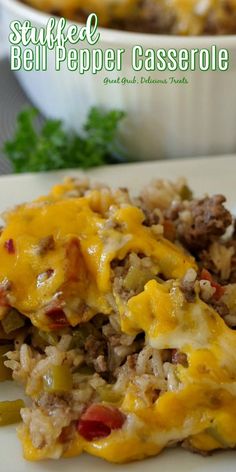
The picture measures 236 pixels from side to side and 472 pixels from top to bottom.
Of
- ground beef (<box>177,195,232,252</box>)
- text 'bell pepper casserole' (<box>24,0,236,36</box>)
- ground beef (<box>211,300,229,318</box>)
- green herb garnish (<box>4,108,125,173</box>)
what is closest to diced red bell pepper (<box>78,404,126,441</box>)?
ground beef (<box>211,300,229,318</box>)

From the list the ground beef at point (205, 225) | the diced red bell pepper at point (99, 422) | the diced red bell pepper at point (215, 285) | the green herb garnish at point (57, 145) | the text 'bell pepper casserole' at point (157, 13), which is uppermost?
the text 'bell pepper casserole' at point (157, 13)

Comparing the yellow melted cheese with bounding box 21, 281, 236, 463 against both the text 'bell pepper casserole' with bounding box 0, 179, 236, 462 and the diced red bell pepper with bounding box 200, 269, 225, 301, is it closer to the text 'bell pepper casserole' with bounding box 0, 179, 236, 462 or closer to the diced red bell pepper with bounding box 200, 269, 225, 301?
the text 'bell pepper casserole' with bounding box 0, 179, 236, 462

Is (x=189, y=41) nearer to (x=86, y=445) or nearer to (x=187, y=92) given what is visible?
(x=187, y=92)

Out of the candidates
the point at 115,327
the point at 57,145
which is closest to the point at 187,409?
the point at 115,327

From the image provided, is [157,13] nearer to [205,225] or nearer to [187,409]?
[205,225]

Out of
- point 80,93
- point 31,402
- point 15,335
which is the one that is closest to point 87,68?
point 80,93

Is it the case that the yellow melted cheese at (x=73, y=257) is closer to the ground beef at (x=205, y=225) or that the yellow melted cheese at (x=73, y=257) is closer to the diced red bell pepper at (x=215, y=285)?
the diced red bell pepper at (x=215, y=285)

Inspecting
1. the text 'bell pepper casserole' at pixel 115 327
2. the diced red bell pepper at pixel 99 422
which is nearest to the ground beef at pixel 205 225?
the text 'bell pepper casserole' at pixel 115 327
